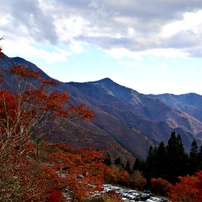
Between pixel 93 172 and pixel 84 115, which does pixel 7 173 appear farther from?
pixel 84 115

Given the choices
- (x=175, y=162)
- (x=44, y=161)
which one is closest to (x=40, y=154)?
(x=44, y=161)

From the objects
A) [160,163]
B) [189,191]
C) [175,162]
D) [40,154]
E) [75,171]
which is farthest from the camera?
[160,163]

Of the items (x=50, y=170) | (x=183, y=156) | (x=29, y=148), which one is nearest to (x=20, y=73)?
(x=29, y=148)

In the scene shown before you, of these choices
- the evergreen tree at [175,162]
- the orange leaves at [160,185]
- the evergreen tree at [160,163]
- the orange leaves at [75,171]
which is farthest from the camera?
the evergreen tree at [160,163]

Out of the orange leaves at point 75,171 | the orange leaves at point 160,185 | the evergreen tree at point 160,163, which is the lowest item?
the orange leaves at point 160,185

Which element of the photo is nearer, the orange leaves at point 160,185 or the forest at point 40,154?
the forest at point 40,154

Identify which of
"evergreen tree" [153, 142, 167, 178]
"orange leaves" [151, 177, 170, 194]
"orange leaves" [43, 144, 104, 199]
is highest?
"orange leaves" [43, 144, 104, 199]

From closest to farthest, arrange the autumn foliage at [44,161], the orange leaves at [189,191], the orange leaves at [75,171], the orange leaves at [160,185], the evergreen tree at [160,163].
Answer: the autumn foliage at [44,161] < the orange leaves at [75,171] < the orange leaves at [189,191] < the orange leaves at [160,185] < the evergreen tree at [160,163]

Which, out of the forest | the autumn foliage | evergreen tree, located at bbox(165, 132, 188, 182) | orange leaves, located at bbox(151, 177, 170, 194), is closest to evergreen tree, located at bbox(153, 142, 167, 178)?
evergreen tree, located at bbox(165, 132, 188, 182)

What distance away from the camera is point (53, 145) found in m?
24.4

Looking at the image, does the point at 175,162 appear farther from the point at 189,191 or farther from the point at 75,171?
the point at 75,171

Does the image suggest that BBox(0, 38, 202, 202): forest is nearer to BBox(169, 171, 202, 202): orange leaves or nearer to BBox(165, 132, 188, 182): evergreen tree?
BBox(169, 171, 202, 202): orange leaves

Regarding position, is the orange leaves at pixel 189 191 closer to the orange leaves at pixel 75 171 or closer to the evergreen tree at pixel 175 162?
the orange leaves at pixel 75 171

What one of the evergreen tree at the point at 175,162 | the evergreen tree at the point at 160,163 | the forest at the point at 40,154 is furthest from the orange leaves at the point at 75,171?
the evergreen tree at the point at 160,163
